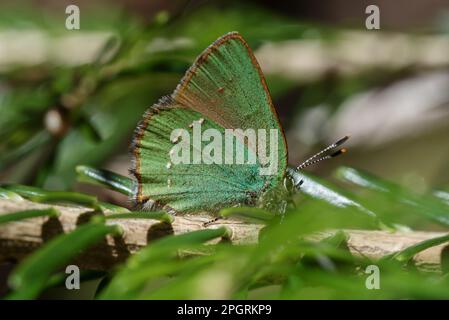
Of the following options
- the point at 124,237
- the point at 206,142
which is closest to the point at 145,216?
the point at 124,237

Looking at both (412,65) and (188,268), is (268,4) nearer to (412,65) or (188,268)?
(412,65)

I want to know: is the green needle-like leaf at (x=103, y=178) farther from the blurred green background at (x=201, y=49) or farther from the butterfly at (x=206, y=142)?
the blurred green background at (x=201, y=49)

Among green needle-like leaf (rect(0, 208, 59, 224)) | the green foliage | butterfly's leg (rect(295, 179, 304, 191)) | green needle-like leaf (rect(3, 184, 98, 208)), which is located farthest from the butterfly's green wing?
the green foliage

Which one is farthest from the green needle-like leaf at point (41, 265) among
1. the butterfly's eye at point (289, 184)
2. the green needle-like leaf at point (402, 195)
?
the butterfly's eye at point (289, 184)

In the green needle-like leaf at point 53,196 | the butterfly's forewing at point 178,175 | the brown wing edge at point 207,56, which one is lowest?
the green needle-like leaf at point 53,196

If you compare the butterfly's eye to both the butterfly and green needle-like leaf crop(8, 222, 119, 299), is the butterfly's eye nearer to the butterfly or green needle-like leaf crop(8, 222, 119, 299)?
the butterfly

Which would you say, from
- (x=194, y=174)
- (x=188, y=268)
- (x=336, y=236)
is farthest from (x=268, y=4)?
(x=188, y=268)

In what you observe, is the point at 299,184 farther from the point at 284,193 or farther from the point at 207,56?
the point at 207,56
